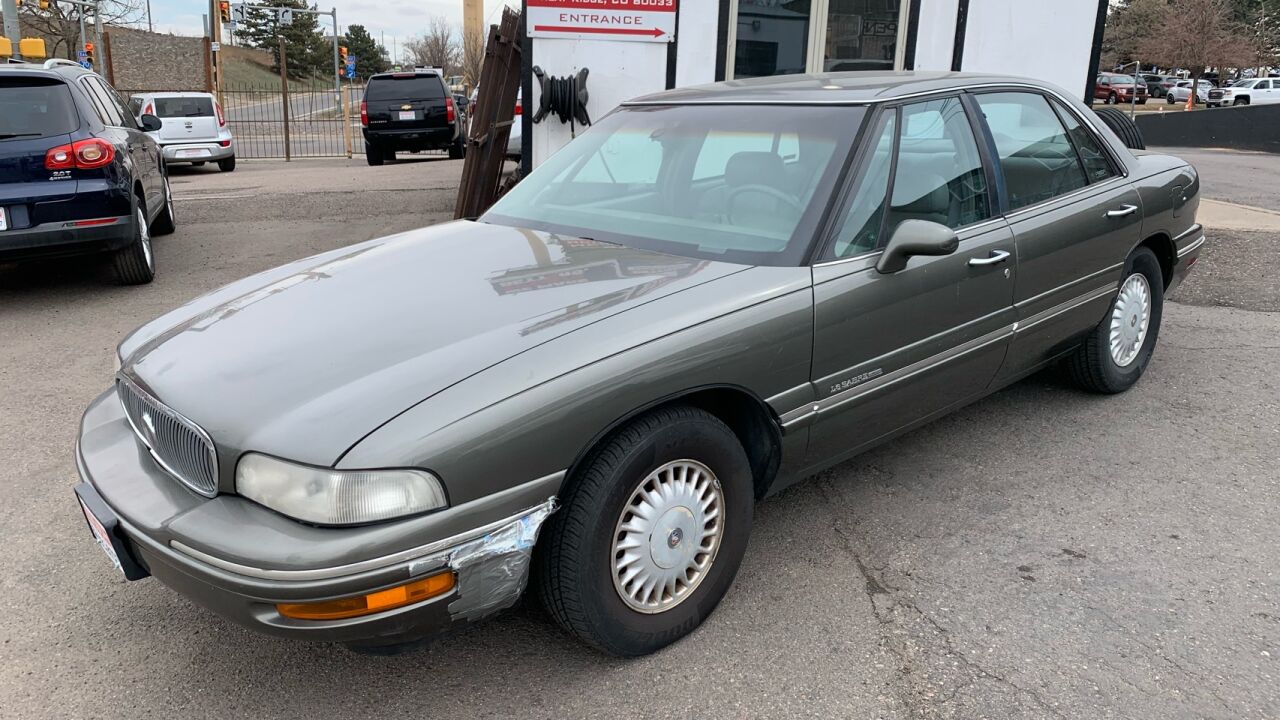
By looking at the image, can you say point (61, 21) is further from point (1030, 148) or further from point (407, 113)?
point (1030, 148)

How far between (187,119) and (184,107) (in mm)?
739

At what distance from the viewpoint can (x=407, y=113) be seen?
17094 millimetres

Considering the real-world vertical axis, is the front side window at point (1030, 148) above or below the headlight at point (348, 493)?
above

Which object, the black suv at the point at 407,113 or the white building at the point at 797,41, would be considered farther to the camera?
the black suv at the point at 407,113

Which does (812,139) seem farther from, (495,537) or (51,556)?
(51,556)

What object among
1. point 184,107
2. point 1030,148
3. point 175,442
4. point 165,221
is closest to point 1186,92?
point 184,107

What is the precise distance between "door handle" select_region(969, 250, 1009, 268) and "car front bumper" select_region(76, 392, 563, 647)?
1866mm

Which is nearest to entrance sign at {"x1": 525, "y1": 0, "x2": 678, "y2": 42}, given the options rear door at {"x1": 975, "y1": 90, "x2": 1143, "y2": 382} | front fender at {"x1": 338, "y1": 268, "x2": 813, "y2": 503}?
rear door at {"x1": 975, "y1": 90, "x2": 1143, "y2": 382}

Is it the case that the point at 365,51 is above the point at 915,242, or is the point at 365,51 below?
above

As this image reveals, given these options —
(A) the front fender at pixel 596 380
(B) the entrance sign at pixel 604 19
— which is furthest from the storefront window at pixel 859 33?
(A) the front fender at pixel 596 380

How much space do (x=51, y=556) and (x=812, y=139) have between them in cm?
300

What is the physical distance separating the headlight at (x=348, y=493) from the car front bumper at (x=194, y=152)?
16581 mm

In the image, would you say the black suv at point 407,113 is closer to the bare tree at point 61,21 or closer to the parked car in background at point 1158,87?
the bare tree at point 61,21

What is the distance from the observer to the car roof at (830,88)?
3264 millimetres
